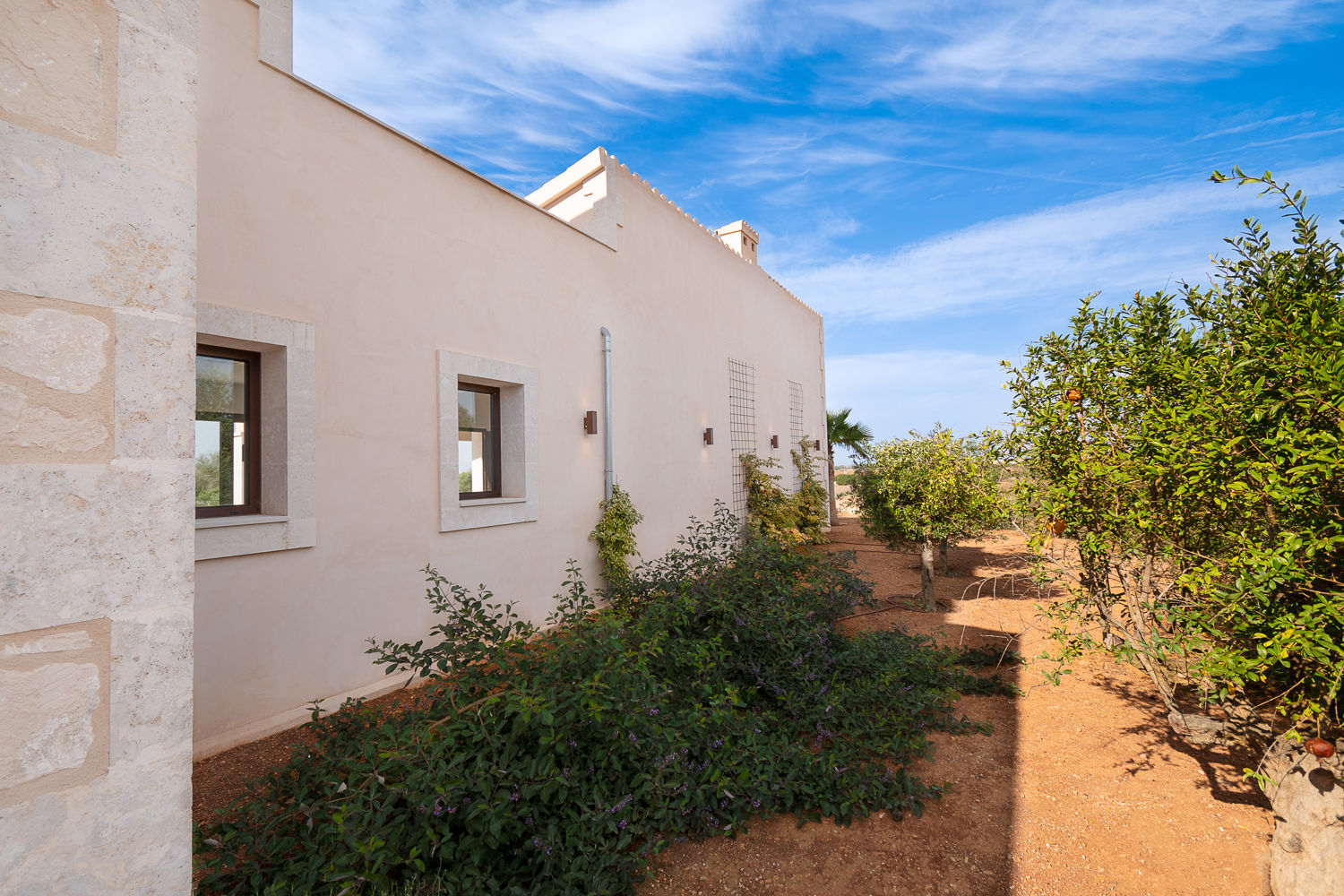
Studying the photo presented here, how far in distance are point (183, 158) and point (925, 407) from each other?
27.2 ft

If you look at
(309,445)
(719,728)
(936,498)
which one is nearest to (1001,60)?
(936,498)

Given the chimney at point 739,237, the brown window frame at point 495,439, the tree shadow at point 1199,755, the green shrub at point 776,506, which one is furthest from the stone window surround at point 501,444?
the chimney at point 739,237

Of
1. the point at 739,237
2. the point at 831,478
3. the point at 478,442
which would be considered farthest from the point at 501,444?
the point at 831,478

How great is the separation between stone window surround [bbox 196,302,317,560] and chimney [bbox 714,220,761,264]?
29.8 ft

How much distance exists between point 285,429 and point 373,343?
95cm

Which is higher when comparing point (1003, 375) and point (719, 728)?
point (1003, 375)

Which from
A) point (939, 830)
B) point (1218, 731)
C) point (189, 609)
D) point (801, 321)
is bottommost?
point (939, 830)

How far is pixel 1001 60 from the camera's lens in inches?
220

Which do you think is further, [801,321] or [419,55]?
[801,321]

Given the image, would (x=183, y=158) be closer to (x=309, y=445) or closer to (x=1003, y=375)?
(x=309, y=445)

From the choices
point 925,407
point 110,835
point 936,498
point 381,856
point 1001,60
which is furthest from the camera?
point 925,407

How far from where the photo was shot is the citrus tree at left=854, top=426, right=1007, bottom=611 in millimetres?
7000

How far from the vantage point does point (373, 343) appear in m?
4.33

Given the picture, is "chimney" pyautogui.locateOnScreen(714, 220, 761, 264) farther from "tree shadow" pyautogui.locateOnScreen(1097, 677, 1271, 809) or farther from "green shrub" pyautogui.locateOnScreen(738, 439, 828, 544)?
"tree shadow" pyautogui.locateOnScreen(1097, 677, 1271, 809)
